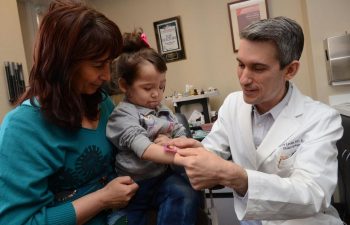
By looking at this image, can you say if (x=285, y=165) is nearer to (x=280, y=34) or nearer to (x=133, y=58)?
(x=280, y=34)

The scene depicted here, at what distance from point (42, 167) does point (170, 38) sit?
2.94 meters

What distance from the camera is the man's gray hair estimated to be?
115cm

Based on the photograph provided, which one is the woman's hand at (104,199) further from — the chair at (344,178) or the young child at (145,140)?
the chair at (344,178)

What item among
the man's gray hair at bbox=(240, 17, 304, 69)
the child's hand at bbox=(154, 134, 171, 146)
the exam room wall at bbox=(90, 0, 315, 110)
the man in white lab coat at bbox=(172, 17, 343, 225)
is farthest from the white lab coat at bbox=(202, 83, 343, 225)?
the exam room wall at bbox=(90, 0, 315, 110)

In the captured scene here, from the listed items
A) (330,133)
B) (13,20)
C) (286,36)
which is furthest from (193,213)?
(13,20)

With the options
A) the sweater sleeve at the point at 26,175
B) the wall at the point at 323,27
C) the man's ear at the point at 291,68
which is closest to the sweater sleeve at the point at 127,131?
the sweater sleeve at the point at 26,175

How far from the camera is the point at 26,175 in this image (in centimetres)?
92

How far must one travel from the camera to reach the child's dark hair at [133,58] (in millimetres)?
1210

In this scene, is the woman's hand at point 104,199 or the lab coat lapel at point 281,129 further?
the lab coat lapel at point 281,129

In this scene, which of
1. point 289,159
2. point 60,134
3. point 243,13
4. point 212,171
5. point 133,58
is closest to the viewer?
point 212,171

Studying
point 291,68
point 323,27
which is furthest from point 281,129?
point 323,27

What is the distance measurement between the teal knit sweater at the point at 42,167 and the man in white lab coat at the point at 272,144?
1.10ft

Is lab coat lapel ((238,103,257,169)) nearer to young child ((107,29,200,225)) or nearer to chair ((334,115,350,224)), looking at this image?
young child ((107,29,200,225))

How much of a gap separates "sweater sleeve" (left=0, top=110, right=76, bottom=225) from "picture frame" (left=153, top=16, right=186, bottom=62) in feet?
Answer: 9.25
